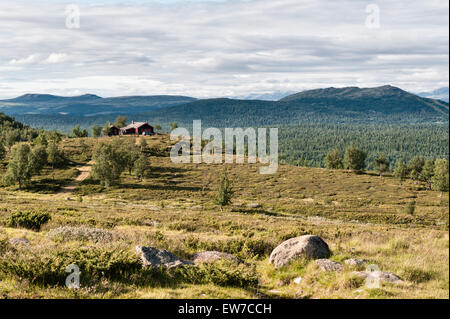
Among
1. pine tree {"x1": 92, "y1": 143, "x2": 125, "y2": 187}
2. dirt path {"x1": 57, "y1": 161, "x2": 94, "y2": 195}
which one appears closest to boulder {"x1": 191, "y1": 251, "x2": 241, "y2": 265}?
dirt path {"x1": 57, "y1": 161, "x2": 94, "y2": 195}

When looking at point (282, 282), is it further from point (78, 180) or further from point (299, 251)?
point (78, 180)

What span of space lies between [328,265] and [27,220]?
18619mm

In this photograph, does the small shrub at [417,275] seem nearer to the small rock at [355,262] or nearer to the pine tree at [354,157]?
the small rock at [355,262]

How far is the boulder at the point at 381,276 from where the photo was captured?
9656mm

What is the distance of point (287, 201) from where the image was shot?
70688mm

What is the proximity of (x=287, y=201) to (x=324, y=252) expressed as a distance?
193 feet

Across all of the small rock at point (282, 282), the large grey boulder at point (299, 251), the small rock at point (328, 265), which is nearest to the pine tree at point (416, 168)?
the large grey boulder at point (299, 251)

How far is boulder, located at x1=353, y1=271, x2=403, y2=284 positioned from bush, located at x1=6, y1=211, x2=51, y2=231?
61.5ft

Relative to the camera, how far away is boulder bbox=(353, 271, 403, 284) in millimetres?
9656

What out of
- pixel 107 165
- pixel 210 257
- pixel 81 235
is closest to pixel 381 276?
pixel 210 257

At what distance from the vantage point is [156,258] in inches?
453

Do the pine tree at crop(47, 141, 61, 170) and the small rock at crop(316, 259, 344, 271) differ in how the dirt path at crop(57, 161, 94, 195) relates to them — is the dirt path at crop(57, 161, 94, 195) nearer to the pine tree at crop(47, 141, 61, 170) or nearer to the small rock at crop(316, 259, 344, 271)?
the pine tree at crop(47, 141, 61, 170)

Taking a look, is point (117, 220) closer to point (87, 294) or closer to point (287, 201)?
point (87, 294)
